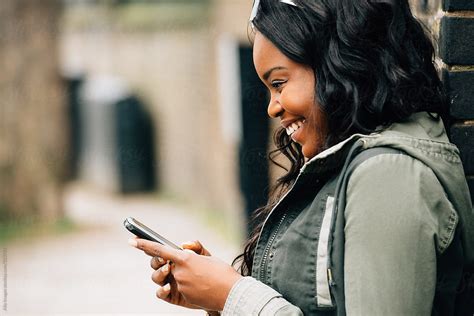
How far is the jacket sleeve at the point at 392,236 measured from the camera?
1.65 meters

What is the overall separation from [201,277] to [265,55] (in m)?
0.50

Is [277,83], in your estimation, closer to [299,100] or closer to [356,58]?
[299,100]

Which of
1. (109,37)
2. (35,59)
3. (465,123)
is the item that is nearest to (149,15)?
(109,37)

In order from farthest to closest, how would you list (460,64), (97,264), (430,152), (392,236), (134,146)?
(134,146), (97,264), (460,64), (430,152), (392,236)

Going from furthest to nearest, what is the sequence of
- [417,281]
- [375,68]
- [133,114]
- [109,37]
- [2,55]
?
[109,37], [133,114], [2,55], [375,68], [417,281]

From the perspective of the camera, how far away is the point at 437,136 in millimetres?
1863

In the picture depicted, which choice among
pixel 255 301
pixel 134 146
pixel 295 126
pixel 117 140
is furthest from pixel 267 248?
pixel 134 146

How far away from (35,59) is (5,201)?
1503 mm

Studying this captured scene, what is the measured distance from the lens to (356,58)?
184cm

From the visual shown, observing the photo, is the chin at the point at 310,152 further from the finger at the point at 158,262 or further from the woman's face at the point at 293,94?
the finger at the point at 158,262

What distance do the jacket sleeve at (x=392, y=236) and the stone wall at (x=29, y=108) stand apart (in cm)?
769

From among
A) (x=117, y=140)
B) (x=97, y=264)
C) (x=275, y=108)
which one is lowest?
(x=97, y=264)

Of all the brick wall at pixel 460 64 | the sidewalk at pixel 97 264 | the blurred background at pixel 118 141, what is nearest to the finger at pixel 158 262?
the brick wall at pixel 460 64

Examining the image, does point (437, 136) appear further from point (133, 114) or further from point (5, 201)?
point (133, 114)
